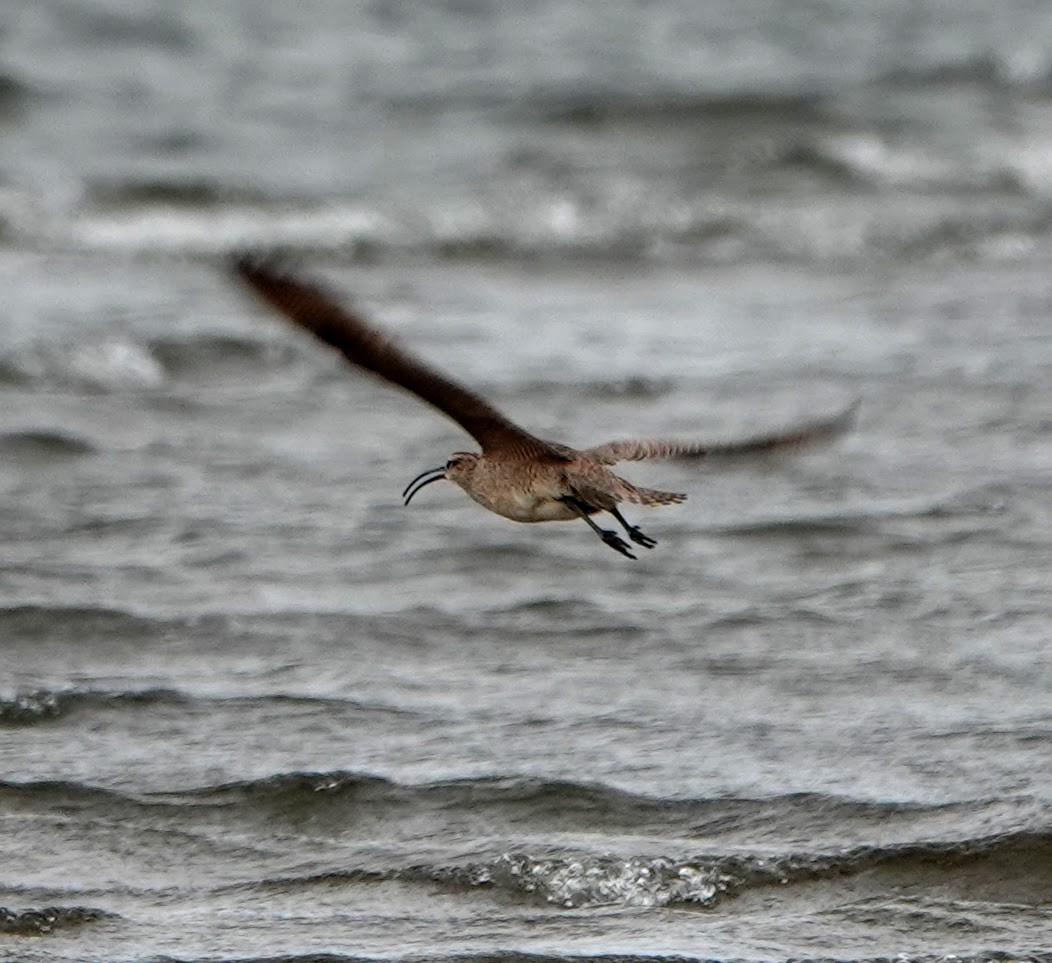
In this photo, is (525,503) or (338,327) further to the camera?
(525,503)

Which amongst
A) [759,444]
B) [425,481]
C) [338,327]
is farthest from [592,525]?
[425,481]

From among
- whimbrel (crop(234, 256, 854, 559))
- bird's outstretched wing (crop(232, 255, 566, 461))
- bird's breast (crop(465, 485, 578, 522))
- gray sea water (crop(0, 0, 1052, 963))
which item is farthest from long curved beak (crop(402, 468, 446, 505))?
bird's outstretched wing (crop(232, 255, 566, 461))

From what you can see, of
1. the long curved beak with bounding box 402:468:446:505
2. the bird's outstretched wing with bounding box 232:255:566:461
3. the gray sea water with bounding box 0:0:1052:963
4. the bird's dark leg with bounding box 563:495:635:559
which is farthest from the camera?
the long curved beak with bounding box 402:468:446:505

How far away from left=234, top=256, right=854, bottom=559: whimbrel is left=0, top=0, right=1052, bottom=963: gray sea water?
124 mm

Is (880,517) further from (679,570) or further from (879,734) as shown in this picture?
(879,734)

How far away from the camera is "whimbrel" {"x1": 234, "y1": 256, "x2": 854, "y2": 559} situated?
17.2 feet

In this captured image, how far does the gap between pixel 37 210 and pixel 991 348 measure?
6378 millimetres

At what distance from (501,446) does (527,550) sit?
2.57m

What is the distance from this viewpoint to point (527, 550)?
8.59 metres

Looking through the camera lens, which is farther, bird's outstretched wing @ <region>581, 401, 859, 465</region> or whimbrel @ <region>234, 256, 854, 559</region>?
bird's outstretched wing @ <region>581, 401, 859, 465</region>

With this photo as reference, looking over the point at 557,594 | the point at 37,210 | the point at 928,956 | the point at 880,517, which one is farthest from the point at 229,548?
the point at 37,210

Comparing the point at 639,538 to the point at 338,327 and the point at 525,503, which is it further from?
the point at 338,327

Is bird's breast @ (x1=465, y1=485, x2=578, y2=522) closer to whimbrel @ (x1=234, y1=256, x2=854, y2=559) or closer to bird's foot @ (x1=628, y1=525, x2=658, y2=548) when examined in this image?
whimbrel @ (x1=234, y1=256, x2=854, y2=559)

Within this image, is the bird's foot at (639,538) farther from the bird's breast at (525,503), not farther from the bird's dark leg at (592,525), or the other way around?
the bird's breast at (525,503)
